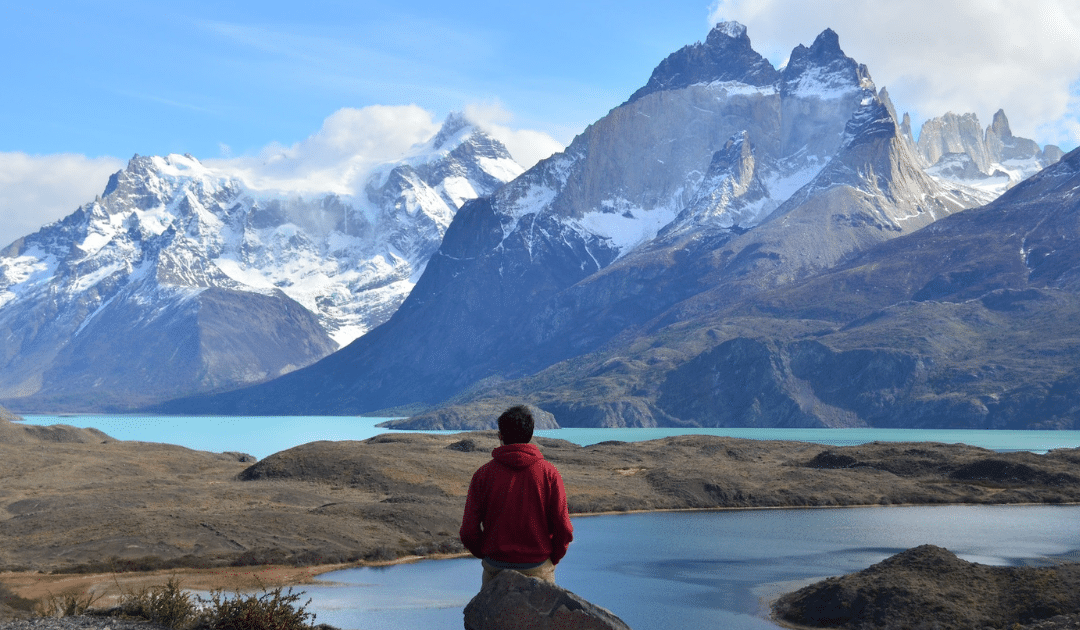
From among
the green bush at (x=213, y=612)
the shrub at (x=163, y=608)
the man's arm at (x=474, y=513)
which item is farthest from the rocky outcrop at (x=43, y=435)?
the man's arm at (x=474, y=513)

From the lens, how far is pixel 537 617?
18.3 meters

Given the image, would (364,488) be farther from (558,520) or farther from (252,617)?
(558,520)

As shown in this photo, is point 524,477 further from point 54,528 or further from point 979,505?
point 979,505

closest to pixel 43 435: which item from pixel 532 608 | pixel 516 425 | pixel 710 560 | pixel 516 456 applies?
pixel 710 560

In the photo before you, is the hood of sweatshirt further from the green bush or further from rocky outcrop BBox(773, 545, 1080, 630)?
rocky outcrop BBox(773, 545, 1080, 630)

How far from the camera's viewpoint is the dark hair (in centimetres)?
1809

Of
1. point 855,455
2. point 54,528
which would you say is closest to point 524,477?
point 54,528

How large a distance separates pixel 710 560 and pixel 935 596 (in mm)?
21973

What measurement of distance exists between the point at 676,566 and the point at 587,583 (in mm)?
8582

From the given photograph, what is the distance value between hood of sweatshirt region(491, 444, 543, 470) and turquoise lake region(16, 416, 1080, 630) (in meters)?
26.8

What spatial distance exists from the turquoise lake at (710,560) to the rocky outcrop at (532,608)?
25.6 m

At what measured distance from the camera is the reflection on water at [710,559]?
4775 cm

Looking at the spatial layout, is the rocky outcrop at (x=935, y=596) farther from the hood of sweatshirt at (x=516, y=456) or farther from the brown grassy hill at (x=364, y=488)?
the brown grassy hill at (x=364, y=488)

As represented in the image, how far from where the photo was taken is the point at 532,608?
18.3 m
